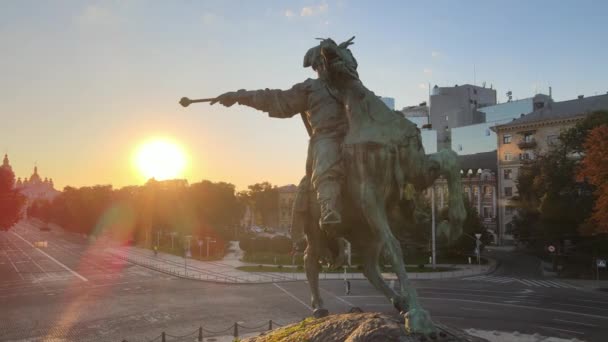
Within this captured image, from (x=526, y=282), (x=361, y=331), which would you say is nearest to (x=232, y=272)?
(x=526, y=282)

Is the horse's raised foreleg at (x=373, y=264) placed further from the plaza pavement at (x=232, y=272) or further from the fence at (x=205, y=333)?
the plaza pavement at (x=232, y=272)

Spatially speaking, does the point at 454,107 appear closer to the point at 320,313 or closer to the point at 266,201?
the point at 266,201

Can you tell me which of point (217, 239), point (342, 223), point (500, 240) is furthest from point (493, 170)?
point (342, 223)

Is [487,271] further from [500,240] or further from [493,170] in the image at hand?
[493,170]

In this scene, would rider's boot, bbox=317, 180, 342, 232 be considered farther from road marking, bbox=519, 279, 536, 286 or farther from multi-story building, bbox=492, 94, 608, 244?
multi-story building, bbox=492, 94, 608, 244

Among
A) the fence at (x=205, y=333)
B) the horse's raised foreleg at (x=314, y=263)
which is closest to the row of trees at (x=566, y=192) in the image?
the fence at (x=205, y=333)

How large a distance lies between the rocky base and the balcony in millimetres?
64637

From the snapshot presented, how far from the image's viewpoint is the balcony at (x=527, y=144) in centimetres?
6562

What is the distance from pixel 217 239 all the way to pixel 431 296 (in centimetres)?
4075

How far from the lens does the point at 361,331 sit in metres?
6.84

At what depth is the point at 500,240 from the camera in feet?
234

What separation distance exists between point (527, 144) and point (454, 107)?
2561 cm

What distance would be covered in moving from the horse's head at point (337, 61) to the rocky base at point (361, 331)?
379 cm

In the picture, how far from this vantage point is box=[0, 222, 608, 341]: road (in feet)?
74.5
